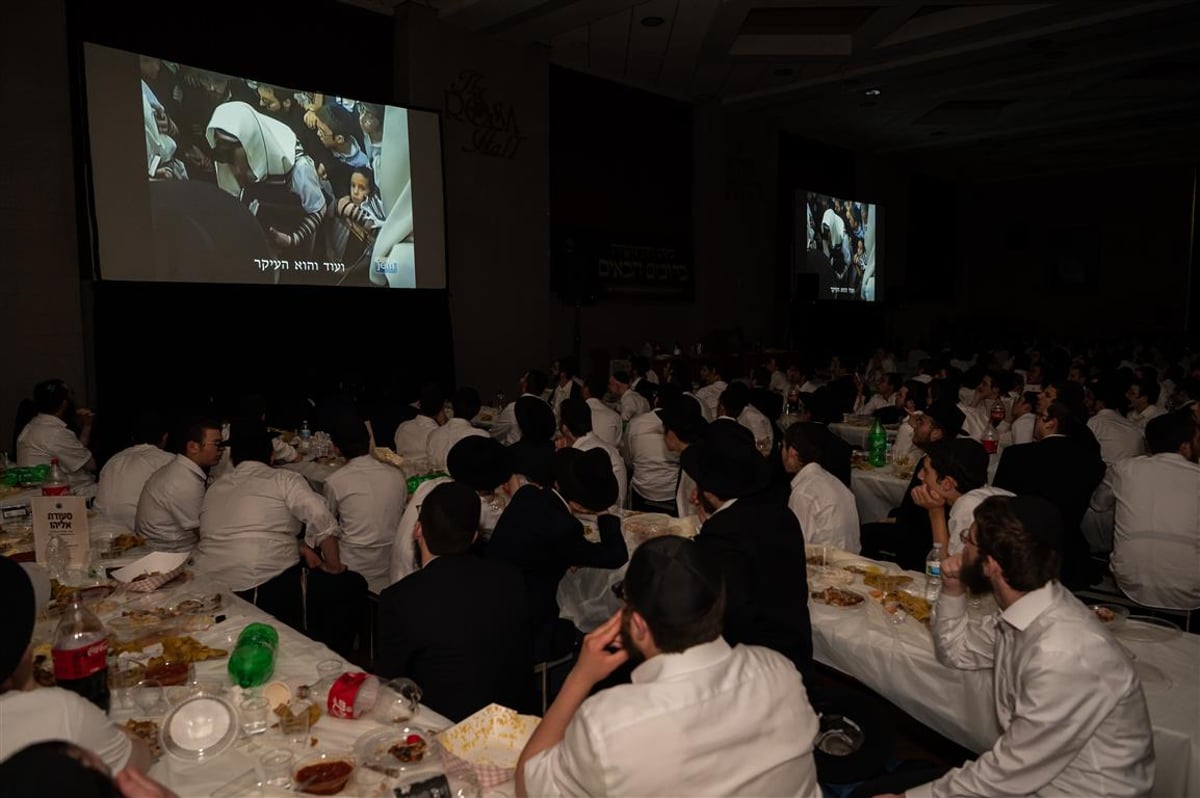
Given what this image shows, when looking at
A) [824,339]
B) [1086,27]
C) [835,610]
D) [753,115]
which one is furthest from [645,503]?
[824,339]

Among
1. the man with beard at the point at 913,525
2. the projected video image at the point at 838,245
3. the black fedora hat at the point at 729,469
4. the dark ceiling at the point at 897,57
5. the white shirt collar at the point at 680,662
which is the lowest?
the man with beard at the point at 913,525

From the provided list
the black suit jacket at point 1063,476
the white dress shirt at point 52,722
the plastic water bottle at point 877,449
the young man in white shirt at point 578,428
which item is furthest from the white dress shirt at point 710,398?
the white dress shirt at point 52,722

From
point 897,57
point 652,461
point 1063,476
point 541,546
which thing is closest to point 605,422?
point 652,461

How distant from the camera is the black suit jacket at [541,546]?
312 cm

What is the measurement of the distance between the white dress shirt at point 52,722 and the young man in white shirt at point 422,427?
4564 millimetres

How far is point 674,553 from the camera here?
5.33ft

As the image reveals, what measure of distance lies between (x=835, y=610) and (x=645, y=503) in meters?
3.42

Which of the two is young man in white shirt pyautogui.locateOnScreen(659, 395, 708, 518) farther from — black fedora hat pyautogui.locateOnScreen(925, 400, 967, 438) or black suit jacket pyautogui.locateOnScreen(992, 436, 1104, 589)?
black suit jacket pyautogui.locateOnScreen(992, 436, 1104, 589)

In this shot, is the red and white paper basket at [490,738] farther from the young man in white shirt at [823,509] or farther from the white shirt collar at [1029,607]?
the young man in white shirt at [823,509]

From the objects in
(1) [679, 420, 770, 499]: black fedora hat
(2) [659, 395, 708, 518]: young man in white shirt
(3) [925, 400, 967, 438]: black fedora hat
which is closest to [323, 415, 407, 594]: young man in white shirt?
(2) [659, 395, 708, 518]: young man in white shirt

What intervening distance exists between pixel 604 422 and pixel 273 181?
445cm

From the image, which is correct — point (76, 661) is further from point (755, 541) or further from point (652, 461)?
point (652, 461)

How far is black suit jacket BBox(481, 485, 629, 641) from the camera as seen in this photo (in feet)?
10.2

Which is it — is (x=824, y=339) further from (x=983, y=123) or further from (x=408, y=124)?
(x=408, y=124)
